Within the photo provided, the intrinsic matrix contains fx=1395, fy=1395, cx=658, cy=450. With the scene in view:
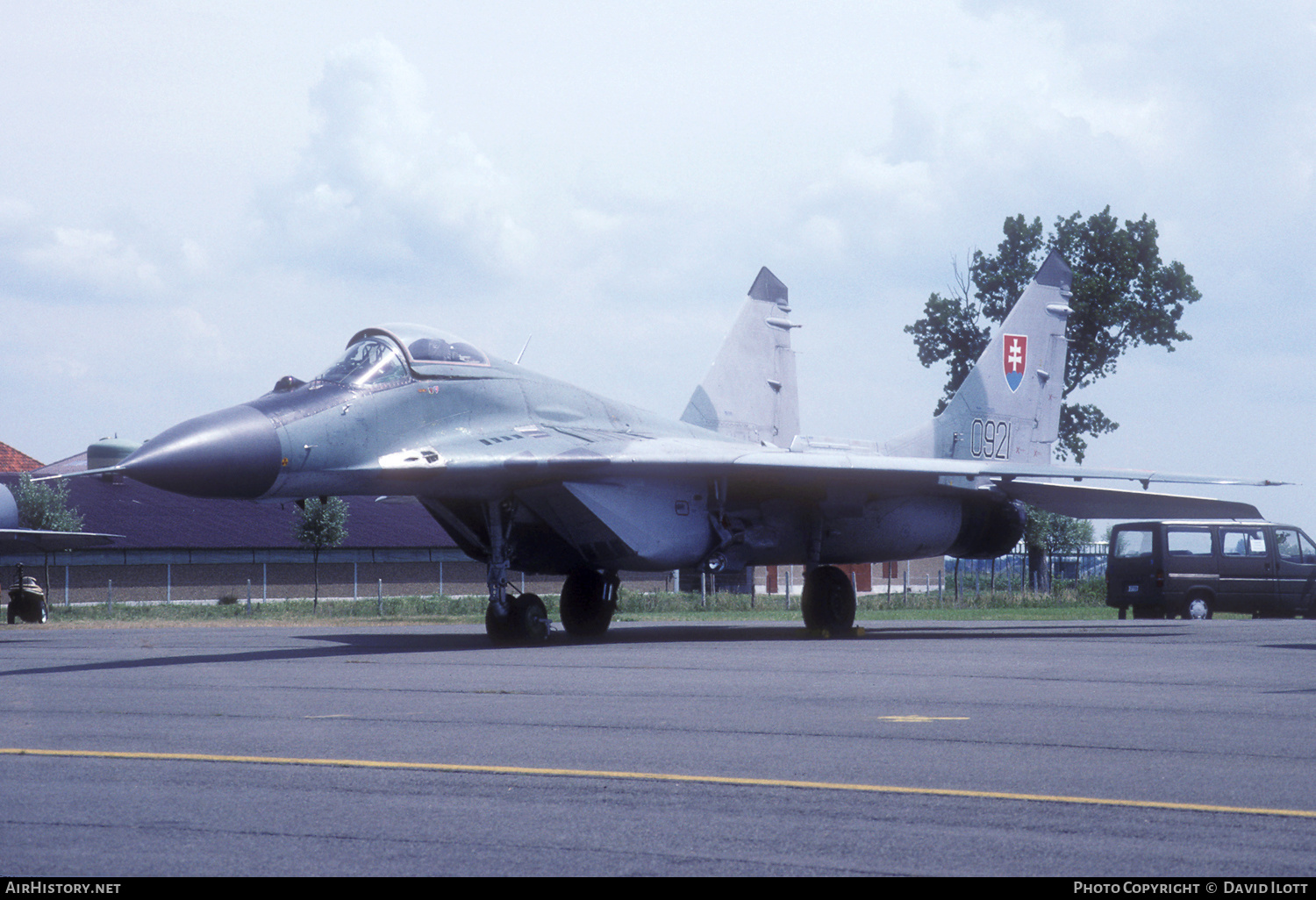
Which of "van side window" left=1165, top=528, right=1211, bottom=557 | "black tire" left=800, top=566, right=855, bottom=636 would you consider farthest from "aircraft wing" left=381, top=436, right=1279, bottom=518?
"van side window" left=1165, top=528, right=1211, bottom=557

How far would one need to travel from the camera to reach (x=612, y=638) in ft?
67.3

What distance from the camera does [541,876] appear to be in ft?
15.9

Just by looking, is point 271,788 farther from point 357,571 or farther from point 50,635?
point 357,571

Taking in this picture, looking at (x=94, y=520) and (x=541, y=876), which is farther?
(x=94, y=520)

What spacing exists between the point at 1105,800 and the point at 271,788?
12.8 feet

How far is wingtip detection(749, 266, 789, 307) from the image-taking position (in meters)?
25.6

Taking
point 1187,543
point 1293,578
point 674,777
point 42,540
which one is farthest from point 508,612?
point 1293,578

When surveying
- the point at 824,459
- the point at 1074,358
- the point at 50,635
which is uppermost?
the point at 1074,358

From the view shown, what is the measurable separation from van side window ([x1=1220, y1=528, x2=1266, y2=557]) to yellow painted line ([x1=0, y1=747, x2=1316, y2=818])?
2468 centimetres

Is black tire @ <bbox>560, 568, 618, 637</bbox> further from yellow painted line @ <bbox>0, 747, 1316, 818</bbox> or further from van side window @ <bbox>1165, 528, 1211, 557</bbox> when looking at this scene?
van side window @ <bbox>1165, 528, 1211, 557</bbox>

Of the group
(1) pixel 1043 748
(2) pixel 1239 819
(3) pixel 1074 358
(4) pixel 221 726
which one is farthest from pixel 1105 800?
(3) pixel 1074 358

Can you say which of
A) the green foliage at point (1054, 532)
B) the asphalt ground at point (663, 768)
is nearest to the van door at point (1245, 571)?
the green foliage at point (1054, 532)

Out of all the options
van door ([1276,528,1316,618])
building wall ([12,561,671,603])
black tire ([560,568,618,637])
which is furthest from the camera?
building wall ([12,561,671,603])

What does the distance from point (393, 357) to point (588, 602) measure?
5092 mm
